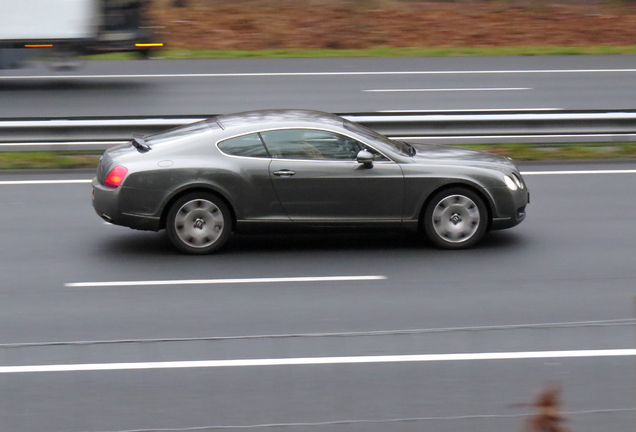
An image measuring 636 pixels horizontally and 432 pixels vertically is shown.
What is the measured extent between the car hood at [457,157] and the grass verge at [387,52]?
1418 centimetres

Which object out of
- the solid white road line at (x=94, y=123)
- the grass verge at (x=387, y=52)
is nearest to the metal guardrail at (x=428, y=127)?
the solid white road line at (x=94, y=123)

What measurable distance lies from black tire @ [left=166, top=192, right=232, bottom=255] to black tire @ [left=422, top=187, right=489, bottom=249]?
198cm

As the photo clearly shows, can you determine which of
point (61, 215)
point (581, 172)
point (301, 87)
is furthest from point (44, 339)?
point (301, 87)

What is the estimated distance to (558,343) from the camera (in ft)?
21.0

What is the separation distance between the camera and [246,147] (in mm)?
8750

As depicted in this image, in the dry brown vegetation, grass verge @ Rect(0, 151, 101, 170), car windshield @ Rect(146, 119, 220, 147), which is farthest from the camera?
the dry brown vegetation

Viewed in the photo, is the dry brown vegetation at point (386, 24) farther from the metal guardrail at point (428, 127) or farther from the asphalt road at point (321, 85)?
the metal guardrail at point (428, 127)

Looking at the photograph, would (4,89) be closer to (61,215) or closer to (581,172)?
(61,215)

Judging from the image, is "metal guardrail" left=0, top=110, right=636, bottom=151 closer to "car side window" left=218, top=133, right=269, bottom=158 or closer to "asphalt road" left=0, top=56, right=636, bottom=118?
"asphalt road" left=0, top=56, right=636, bottom=118

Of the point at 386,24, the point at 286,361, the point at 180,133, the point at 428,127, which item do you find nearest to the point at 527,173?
the point at 428,127

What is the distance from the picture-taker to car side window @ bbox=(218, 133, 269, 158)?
874 centimetres

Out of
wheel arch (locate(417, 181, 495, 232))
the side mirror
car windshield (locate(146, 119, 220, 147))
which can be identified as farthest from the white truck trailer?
wheel arch (locate(417, 181, 495, 232))

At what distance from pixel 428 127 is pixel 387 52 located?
1108cm

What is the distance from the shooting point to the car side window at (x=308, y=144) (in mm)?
8750
